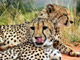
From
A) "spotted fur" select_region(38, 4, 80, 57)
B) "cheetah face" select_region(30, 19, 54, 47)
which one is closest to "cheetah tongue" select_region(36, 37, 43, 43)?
"cheetah face" select_region(30, 19, 54, 47)

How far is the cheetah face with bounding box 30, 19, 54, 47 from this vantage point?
2996 millimetres

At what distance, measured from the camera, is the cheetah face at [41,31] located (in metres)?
3.00

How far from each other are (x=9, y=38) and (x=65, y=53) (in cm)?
89

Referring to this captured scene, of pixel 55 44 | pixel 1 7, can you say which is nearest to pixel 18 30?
pixel 55 44

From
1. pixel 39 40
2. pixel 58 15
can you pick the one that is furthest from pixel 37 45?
pixel 58 15

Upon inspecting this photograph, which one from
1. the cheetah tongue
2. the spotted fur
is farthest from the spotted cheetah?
the spotted fur

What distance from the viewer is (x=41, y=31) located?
3006 millimetres

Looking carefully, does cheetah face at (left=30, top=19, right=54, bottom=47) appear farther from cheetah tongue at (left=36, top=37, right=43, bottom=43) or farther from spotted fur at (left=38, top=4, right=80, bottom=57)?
spotted fur at (left=38, top=4, right=80, bottom=57)

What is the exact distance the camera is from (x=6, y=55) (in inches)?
128

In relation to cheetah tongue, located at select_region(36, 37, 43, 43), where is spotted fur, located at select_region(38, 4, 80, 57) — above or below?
above

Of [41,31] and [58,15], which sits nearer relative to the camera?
[41,31]

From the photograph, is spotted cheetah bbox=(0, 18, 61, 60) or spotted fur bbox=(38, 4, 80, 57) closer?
spotted cheetah bbox=(0, 18, 61, 60)

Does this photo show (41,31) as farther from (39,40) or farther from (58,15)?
(58,15)

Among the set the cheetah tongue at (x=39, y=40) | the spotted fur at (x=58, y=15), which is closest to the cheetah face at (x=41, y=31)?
the cheetah tongue at (x=39, y=40)
